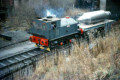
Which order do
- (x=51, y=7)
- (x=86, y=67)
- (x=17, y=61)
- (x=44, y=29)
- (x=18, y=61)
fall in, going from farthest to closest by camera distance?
1. (x=51, y=7)
2. (x=44, y=29)
3. (x=17, y=61)
4. (x=18, y=61)
5. (x=86, y=67)

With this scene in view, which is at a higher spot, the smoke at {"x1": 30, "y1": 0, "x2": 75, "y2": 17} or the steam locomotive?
the smoke at {"x1": 30, "y1": 0, "x2": 75, "y2": 17}

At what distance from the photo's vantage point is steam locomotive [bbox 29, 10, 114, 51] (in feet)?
37.2

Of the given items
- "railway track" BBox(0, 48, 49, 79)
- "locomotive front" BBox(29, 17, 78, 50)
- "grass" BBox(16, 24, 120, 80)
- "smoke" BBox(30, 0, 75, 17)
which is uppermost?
"smoke" BBox(30, 0, 75, 17)

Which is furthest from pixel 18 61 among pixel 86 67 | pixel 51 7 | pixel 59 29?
Result: pixel 51 7

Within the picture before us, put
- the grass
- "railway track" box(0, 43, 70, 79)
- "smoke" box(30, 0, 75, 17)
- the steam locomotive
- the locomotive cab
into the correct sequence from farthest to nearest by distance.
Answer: "smoke" box(30, 0, 75, 17), the steam locomotive, the locomotive cab, "railway track" box(0, 43, 70, 79), the grass

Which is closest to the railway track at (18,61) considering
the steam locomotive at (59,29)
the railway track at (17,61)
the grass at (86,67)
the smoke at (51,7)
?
the railway track at (17,61)

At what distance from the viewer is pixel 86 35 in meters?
14.0

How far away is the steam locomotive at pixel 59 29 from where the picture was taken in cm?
1135

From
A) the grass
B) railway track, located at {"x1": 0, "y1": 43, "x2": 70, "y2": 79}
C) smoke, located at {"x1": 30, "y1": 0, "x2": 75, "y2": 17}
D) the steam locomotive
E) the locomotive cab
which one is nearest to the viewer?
the grass

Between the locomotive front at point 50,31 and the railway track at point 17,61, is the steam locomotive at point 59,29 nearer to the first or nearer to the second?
the locomotive front at point 50,31

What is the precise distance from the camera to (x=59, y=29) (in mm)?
11836

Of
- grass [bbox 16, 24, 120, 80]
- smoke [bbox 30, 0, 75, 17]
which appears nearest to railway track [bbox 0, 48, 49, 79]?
grass [bbox 16, 24, 120, 80]

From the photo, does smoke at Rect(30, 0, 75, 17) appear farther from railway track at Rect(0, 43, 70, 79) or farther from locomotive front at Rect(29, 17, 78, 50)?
railway track at Rect(0, 43, 70, 79)

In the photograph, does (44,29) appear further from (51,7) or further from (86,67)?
(51,7)
